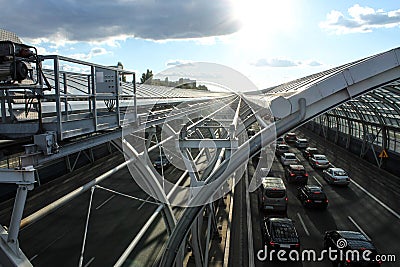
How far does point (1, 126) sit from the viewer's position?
3.42m

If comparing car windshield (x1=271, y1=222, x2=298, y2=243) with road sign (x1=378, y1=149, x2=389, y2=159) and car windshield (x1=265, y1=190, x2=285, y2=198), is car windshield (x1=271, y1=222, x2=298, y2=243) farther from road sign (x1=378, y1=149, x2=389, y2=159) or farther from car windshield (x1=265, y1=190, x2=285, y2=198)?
road sign (x1=378, y1=149, x2=389, y2=159)

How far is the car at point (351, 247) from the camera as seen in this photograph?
9.62 meters

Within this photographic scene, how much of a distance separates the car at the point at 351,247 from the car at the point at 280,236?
1240mm

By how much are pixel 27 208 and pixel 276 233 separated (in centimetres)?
875

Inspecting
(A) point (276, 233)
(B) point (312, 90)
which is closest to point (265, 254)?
(A) point (276, 233)

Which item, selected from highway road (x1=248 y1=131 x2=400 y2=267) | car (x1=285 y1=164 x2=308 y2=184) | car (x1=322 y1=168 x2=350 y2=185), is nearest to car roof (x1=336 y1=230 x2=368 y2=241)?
highway road (x1=248 y1=131 x2=400 y2=267)

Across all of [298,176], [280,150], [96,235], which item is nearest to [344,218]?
[298,176]

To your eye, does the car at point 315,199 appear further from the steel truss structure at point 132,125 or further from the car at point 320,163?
the car at point 320,163

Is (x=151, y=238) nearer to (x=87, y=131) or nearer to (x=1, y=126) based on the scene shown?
(x=87, y=131)

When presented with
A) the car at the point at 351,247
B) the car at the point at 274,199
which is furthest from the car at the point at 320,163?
the car at the point at 351,247

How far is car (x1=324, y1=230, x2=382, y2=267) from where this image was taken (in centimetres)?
962

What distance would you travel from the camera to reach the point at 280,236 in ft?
36.3

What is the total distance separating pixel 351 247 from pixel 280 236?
89.4 inches

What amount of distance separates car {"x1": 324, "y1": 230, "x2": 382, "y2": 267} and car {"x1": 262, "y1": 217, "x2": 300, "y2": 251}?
1240mm
